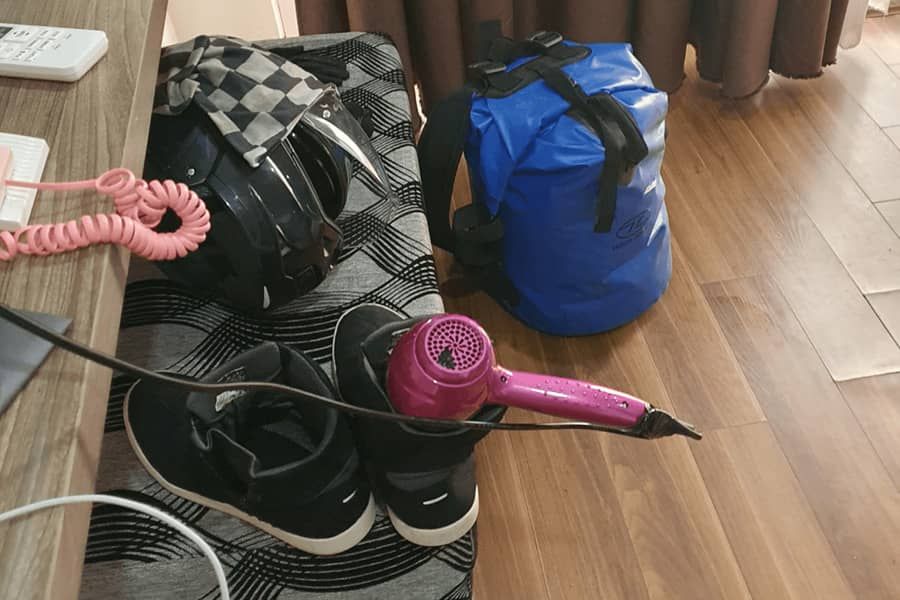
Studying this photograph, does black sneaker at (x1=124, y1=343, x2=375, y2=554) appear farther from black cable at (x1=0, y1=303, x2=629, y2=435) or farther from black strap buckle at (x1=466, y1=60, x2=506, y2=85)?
black strap buckle at (x1=466, y1=60, x2=506, y2=85)

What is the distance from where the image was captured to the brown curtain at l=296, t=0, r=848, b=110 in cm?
162

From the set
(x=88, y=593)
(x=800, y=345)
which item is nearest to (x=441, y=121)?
(x=800, y=345)

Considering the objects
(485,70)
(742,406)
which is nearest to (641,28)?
(485,70)

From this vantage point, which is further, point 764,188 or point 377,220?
point 764,188

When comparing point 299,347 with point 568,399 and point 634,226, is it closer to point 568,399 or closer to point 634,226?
point 568,399

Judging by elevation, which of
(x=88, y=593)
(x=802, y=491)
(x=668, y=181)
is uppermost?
(x=88, y=593)

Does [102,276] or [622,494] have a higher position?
[102,276]

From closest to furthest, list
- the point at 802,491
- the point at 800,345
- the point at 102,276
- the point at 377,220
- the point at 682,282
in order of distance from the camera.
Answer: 1. the point at 102,276
2. the point at 377,220
3. the point at 802,491
4. the point at 800,345
5. the point at 682,282

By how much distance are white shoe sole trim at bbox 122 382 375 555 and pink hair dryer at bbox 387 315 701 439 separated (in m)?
Result: 0.13

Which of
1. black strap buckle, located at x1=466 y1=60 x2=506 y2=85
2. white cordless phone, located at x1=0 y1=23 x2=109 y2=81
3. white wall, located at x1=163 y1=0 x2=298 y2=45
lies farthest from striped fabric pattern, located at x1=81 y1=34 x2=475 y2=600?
white wall, located at x1=163 y1=0 x2=298 y2=45

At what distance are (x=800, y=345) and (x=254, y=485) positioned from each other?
1.04m

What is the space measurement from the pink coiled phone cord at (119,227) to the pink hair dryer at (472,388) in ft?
0.79

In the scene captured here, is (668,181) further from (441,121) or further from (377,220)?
(377,220)

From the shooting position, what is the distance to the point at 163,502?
0.82 metres
